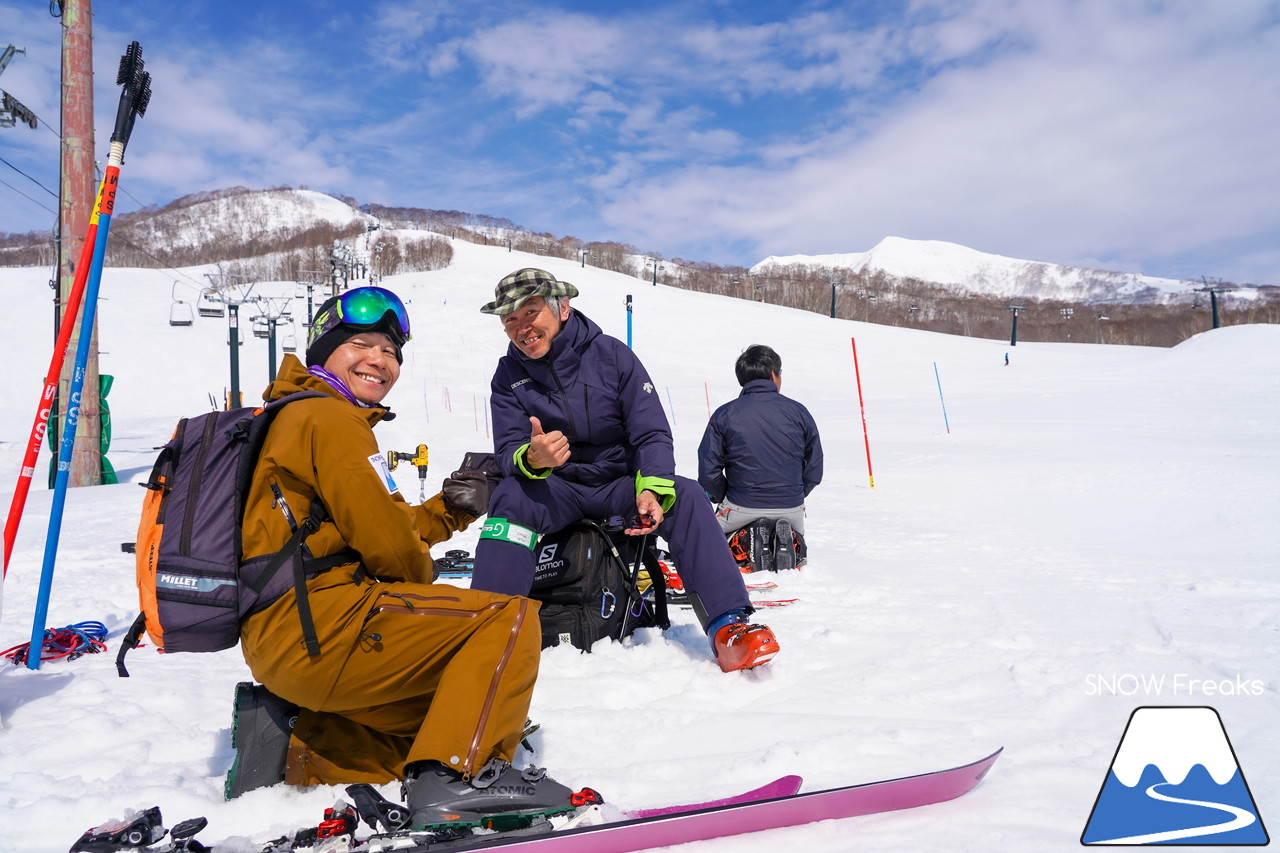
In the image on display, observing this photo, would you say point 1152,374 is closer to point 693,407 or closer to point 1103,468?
point 693,407

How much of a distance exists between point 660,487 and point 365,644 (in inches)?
60.4

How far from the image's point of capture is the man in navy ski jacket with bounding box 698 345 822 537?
516 cm

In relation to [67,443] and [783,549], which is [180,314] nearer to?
[67,443]

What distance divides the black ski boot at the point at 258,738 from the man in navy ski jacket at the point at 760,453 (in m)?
3.41

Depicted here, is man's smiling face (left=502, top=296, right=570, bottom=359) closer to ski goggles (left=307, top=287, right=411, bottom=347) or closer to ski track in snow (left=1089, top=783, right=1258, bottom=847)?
ski goggles (left=307, top=287, right=411, bottom=347)

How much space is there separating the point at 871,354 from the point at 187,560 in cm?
4325

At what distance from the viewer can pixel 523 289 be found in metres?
3.28

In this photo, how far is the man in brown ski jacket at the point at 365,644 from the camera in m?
1.90

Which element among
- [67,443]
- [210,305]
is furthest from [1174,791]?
[210,305]

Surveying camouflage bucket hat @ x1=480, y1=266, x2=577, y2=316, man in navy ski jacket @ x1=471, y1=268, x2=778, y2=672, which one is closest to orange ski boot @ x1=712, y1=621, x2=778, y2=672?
man in navy ski jacket @ x1=471, y1=268, x2=778, y2=672

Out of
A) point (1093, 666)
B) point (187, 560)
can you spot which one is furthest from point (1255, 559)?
point (187, 560)

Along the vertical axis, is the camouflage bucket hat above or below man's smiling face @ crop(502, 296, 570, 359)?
above

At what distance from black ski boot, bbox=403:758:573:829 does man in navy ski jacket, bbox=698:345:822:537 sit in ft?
11.2

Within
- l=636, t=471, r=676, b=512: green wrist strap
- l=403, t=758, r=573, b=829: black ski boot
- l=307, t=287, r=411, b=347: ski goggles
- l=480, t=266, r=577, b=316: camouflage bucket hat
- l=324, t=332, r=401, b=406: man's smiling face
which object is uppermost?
l=480, t=266, r=577, b=316: camouflage bucket hat
